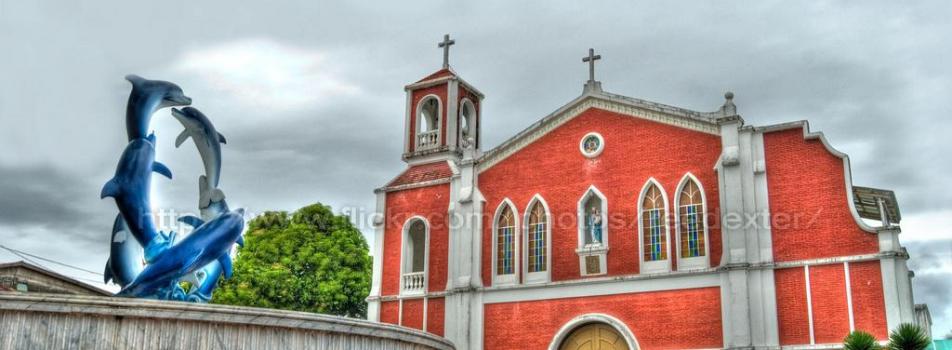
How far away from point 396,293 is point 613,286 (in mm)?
6728

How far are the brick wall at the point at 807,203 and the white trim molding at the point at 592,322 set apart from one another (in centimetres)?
400

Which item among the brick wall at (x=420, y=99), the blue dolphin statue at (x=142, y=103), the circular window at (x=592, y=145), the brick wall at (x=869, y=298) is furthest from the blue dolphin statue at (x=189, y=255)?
the brick wall at (x=869, y=298)

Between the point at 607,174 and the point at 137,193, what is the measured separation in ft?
40.3

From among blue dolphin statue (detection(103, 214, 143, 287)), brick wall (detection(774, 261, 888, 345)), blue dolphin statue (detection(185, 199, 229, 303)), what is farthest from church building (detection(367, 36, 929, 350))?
blue dolphin statue (detection(103, 214, 143, 287))

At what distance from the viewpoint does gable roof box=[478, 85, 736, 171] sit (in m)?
23.1

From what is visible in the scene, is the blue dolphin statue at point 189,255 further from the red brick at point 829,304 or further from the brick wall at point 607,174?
the red brick at point 829,304

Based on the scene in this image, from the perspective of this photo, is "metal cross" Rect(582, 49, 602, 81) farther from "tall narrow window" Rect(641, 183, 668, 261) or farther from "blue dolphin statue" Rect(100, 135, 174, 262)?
"blue dolphin statue" Rect(100, 135, 174, 262)

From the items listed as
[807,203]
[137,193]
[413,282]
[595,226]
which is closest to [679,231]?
[595,226]

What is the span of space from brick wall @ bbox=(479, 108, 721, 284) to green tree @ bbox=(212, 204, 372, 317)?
12610 millimetres

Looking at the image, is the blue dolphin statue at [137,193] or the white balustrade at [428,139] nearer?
the blue dolphin statue at [137,193]

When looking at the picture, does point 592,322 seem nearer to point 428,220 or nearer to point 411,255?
point 428,220

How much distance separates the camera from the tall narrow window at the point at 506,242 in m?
24.9

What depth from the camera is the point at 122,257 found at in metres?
16.3

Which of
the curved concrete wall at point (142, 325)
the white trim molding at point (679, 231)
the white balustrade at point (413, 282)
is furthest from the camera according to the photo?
the white balustrade at point (413, 282)
